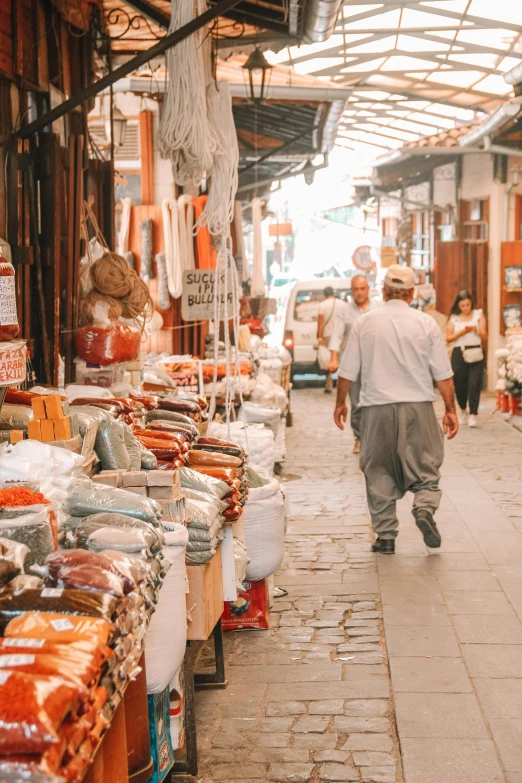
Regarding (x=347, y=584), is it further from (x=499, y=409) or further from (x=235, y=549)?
(x=499, y=409)

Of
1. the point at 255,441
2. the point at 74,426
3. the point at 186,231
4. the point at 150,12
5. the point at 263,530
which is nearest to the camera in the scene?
the point at 74,426

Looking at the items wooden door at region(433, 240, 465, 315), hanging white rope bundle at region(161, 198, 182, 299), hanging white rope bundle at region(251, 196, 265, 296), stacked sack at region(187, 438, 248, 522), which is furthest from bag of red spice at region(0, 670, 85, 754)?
wooden door at region(433, 240, 465, 315)

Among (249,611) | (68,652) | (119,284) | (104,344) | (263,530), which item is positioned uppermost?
(119,284)

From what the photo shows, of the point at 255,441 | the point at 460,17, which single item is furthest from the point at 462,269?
the point at 255,441

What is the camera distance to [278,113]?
13492 millimetres

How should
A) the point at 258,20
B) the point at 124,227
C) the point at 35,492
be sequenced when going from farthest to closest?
the point at 124,227 < the point at 258,20 < the point at 35,492

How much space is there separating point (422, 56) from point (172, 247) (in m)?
6.07

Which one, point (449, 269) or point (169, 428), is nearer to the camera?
point (169, 428)

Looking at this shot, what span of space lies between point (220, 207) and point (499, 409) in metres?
9.22

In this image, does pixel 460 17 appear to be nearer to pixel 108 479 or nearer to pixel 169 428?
pixel 169 428

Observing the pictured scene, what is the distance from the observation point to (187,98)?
17.9 feet

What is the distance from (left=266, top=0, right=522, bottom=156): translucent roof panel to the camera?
11703mm

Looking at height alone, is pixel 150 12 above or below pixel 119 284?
above

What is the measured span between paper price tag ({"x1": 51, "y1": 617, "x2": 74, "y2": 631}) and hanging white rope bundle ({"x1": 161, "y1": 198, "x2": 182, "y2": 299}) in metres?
8.20
